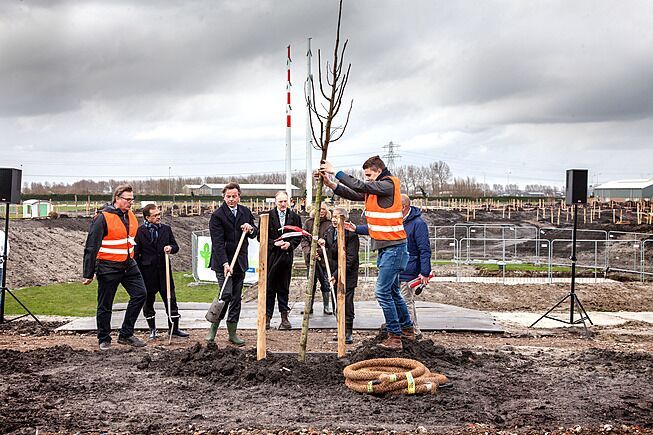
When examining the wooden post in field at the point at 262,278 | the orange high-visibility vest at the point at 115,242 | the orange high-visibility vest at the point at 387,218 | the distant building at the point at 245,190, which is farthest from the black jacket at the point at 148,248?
the distant building at the point at 245,190

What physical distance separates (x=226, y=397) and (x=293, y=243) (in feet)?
13.0

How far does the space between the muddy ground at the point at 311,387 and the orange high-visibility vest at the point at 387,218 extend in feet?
4.50

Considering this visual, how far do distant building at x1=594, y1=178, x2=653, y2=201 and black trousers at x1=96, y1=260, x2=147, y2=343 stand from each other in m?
75.7

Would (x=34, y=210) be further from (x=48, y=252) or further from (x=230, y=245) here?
(x=230, y=245)

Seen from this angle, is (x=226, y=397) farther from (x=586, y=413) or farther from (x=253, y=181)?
(x=253, y=181)

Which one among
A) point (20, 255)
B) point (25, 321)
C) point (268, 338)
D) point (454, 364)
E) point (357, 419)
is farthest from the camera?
point (20, 255)

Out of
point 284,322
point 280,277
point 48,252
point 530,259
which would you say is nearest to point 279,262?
point 280,277

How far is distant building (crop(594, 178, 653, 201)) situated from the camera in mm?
77625

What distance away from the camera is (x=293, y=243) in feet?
33.3

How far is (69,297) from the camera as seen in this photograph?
612 inches

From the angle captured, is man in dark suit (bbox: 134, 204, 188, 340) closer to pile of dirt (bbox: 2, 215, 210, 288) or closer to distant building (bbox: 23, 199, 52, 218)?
pile of dirt (bbox: 2, 215, 210, 288)

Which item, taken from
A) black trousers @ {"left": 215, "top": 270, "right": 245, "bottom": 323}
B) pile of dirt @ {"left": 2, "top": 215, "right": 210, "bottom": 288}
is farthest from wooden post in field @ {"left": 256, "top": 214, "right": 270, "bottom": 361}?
pile of dirt @ {"left": 2, "top": 215, "right": 210, "bottom": 288}

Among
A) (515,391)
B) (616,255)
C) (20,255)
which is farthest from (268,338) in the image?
(616,255)

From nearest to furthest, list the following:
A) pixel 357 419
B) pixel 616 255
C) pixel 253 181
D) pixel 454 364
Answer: pixel 357 419, pixel 454 364, pixel 616 255, pixel 253 181
